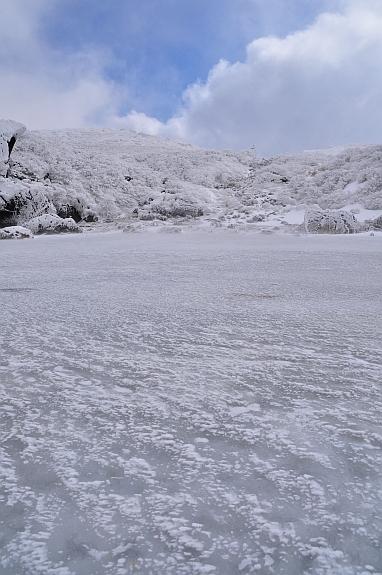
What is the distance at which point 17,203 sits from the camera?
11273mm

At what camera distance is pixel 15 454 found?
876 millimetres

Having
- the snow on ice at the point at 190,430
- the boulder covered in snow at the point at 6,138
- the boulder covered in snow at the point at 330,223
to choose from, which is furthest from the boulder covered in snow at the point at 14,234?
the boulder covered in snow at the point at 330,223

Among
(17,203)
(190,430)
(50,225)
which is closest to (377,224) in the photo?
(50,225)

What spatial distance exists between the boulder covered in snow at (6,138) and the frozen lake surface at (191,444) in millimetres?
12350

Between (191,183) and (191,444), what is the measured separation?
24.0 metres

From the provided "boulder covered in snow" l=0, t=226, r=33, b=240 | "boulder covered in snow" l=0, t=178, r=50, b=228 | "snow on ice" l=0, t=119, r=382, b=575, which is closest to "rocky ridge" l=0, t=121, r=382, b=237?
"boulder covered in snow" l=0, t=178, r=50, b=228

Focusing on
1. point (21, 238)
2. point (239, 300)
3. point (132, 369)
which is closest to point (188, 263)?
point (239, 300)

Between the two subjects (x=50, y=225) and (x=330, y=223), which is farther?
(x=50, y=225)

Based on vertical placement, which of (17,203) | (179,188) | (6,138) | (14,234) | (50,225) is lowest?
(14,234)

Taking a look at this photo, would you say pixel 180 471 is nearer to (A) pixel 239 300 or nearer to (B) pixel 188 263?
(A) pixel 239 300

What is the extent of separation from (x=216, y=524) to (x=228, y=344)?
99cm

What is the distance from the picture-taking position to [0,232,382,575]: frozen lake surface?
2.07ft

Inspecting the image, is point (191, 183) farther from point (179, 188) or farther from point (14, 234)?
point (14, 234)

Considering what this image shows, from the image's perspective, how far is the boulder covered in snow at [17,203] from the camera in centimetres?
1120
